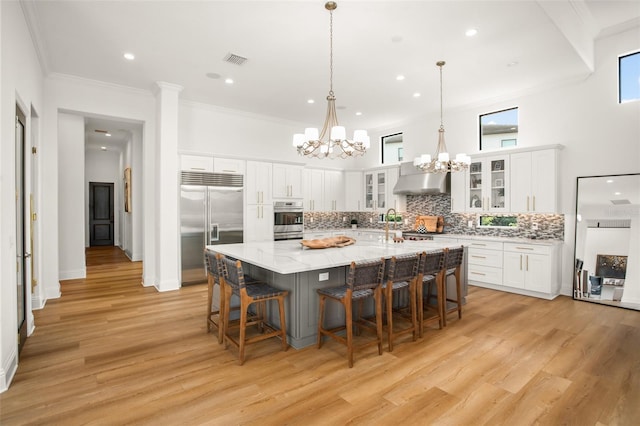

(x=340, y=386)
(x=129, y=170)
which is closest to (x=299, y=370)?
(x=340, y=386)

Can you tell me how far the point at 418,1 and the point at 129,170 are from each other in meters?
8.55

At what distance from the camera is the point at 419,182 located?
6949mm

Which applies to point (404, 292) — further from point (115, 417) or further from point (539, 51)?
point (539, 51)

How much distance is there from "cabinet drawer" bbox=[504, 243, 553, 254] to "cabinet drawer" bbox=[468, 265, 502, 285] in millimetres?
408

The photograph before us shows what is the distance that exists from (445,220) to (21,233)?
262 inches

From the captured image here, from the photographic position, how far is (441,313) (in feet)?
13.0

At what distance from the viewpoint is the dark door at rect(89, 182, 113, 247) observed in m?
11.6

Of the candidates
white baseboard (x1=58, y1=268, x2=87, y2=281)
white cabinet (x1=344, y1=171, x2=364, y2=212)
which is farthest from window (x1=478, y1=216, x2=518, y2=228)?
white baseboard (x1=58, y1=268, x2=87, y2=281)

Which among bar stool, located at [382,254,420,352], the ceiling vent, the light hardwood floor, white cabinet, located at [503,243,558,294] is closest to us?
the light hardwood floor

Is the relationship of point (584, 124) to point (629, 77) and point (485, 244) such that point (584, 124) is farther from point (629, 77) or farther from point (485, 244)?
point (485, 244)

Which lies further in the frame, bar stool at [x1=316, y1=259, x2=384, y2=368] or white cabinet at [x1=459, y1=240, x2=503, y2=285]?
white cabinet at [x1=459, y1=240, x2=503, y2=285]

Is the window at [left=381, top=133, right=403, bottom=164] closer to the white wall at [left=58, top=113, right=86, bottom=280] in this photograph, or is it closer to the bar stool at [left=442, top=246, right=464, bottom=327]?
the bar stool at [left=442, top=246, right=464, bottom=327]

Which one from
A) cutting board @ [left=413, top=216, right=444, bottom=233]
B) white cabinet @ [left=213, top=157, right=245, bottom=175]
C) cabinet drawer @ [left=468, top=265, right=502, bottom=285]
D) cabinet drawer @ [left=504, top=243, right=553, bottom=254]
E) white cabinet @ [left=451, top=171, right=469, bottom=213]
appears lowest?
cabinet drawer @ [left=468, top=265, right=502, bottom=285]

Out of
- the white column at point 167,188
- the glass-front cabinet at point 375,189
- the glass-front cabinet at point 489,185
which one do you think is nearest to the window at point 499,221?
the glass-front cabinet at point 489,185
